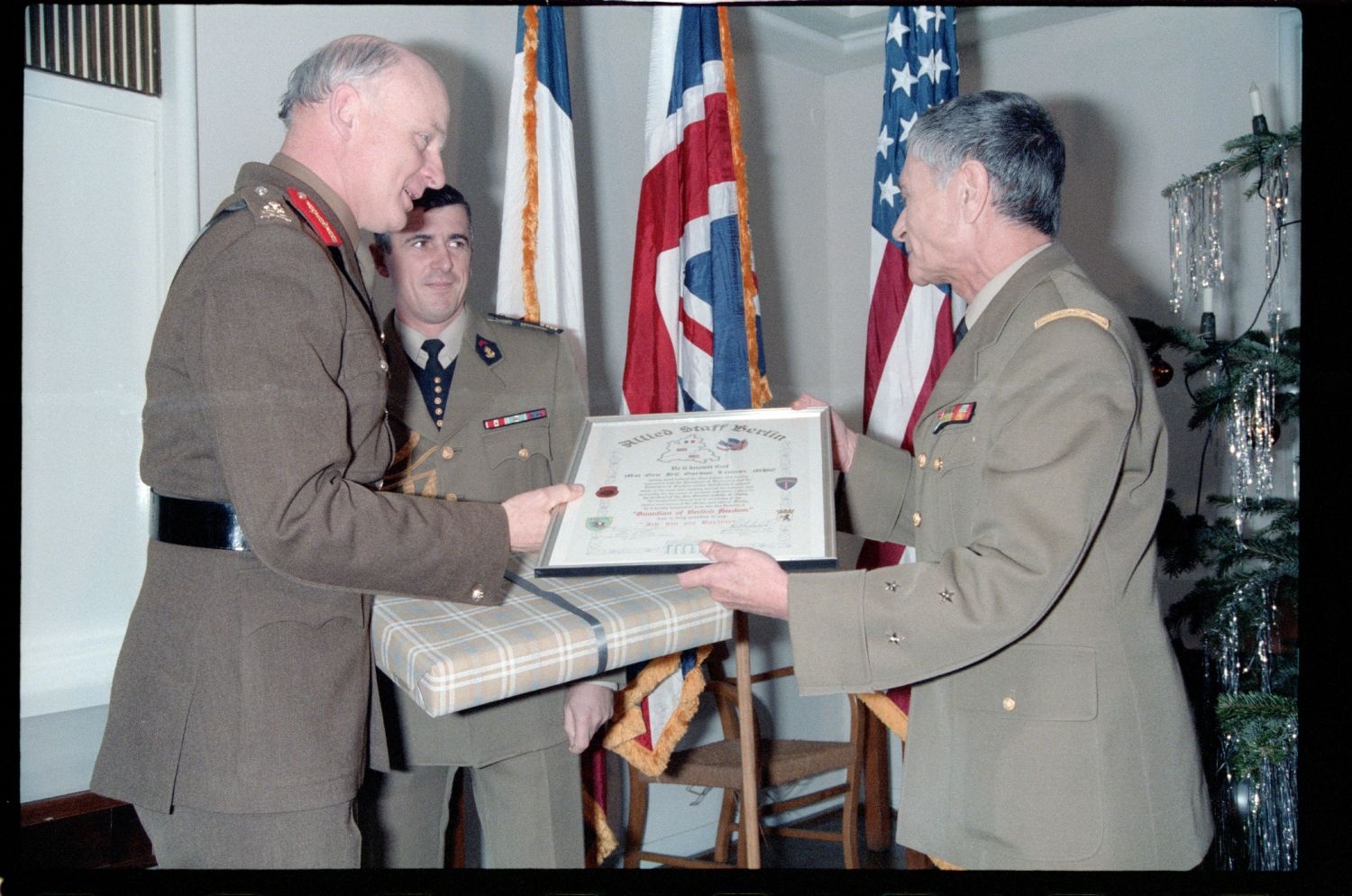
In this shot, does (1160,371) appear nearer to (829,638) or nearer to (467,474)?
(829,638)

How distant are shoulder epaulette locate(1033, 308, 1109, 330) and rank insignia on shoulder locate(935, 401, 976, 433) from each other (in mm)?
148

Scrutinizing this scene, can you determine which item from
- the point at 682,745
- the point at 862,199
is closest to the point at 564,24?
the point at 862,199

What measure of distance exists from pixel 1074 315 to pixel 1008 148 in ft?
0.91

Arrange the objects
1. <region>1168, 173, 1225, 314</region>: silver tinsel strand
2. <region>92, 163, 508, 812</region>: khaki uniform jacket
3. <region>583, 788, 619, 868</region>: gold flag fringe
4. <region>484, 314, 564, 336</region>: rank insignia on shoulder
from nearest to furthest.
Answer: <region>92, 163, 508, 812</region>: khaki uniform jacket → <region>484, 314, 564, 336</region>: rank insignia on shoulder → <region>1168, 173, 1225, 314</region>: silver tinsel strand → <region>583, 788, 619, 868</region>: gold flag fringe

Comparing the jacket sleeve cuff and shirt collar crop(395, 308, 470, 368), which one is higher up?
shirt collar crop(395, 308, 470, 368)

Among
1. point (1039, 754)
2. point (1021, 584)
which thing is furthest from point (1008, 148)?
point (1039, 754)

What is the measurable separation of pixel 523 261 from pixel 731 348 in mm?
490

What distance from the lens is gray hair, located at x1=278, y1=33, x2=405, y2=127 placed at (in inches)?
56.7

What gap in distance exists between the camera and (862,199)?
2.30 metres

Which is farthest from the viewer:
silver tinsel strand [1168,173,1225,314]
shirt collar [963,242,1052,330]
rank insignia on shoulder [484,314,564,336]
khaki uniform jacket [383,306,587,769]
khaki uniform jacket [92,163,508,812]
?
silver tinsel strand [1168,173,1225,314]

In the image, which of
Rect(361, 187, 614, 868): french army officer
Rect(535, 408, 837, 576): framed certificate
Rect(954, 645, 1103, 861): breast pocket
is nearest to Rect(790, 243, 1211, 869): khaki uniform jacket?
Rect(954, 645, 1103, 861): breast pocket

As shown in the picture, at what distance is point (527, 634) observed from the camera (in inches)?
57.2

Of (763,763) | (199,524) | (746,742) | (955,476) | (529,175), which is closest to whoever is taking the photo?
(199,524)

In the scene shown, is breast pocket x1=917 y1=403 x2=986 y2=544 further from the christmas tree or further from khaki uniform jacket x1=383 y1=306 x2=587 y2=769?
the christmas tree
